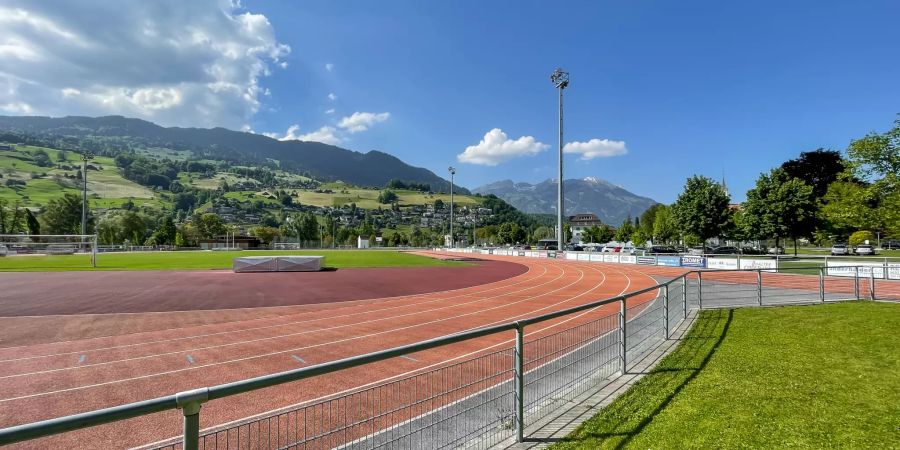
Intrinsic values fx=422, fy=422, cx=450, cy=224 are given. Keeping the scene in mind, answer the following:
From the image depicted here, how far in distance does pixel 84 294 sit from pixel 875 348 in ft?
94.9

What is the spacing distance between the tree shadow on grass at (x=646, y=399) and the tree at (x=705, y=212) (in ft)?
157

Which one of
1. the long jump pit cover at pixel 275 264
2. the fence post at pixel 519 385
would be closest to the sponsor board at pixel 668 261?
the long jump pit cover at pixel 275 264

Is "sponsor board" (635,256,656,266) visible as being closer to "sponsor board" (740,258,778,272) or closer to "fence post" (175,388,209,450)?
"sponsor board" (740,258,778,272)

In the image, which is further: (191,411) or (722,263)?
(722,263)

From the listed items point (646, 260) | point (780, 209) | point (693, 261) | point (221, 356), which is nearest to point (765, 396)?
point (221, 356)

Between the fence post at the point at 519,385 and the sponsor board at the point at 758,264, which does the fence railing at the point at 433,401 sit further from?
the sponsor board at the point at 758,264

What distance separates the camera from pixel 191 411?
2518 millimetres

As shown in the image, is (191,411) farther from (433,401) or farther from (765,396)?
(765,396)

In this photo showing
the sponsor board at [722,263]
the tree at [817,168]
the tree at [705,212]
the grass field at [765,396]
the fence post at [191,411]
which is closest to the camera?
the fence post at [191,411]

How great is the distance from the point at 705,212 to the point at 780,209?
774 centimetres

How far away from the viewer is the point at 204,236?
374 feet

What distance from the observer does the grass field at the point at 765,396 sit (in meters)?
4.71

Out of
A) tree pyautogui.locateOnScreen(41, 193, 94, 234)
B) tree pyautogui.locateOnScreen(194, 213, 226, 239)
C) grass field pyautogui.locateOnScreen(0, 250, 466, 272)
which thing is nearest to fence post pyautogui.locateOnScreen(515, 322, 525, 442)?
grass field pyautogui.locateOnScreen(0, 250, 466, 272)

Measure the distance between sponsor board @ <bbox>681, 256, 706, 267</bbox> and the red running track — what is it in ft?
70.7
